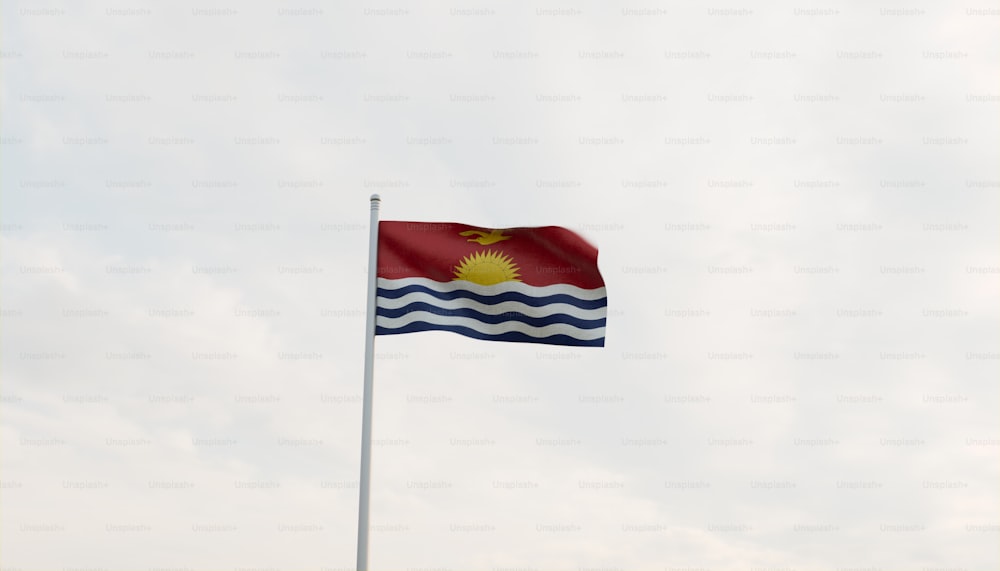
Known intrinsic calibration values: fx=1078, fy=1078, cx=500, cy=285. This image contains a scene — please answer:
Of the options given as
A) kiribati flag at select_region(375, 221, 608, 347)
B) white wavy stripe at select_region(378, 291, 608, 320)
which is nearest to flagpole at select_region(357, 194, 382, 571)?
kiribati flag at select_region(375, 221, 608, 347)

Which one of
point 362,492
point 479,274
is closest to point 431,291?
point 479,274

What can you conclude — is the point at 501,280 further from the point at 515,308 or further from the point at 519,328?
the point at 519,328

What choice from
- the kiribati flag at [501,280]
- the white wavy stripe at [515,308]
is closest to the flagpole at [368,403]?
the kiribati flag at [501,280]

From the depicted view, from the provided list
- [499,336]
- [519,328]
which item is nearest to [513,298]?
[519,328]

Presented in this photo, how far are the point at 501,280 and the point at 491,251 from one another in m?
0.46

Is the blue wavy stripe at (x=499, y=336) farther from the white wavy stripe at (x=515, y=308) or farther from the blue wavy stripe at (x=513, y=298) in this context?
the blue wavy stripe at (x=513, y=298)

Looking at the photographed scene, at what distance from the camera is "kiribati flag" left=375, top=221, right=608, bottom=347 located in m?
15.2

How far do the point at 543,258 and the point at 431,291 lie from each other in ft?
5.54

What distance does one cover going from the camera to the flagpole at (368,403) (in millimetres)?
13789

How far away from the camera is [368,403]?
559 inches

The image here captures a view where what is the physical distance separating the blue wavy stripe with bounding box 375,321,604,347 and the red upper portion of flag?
0.72 meters

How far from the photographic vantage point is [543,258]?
50.9 ft

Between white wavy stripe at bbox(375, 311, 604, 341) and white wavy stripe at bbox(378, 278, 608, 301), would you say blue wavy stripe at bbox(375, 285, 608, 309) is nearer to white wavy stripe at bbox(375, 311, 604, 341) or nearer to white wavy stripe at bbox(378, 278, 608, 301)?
white wavy stripe at bbox(378, 278, 608, 301)

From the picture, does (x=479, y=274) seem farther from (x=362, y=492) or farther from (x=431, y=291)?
(x=362, y=492)
